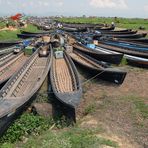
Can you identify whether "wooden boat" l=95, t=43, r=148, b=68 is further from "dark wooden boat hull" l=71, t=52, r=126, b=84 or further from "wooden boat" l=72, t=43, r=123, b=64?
"dark wooden boat hull" l=71, t=52, r=126, b=84

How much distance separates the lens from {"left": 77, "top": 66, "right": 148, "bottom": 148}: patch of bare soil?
10.3m

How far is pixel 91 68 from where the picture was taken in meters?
17.8

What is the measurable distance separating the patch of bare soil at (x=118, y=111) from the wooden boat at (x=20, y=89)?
2414 mm

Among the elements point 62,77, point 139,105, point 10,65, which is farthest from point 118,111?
point 10,65

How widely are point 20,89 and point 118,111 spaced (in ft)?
16.0

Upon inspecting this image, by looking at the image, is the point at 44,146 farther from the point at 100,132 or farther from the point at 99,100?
the point at 99,100

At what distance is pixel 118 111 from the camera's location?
12523 mm

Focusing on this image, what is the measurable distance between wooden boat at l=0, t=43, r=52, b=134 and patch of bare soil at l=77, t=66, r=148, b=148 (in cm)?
241

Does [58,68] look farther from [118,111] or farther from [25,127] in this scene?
[25,127]

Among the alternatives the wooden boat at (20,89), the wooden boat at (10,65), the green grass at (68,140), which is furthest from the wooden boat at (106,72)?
the green grass at (68,140)

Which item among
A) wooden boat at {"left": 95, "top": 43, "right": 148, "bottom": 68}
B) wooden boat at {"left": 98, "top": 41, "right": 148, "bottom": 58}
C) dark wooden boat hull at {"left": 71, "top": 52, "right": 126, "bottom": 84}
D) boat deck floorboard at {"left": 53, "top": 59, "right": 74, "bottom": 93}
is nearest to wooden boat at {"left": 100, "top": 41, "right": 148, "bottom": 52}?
wooden boat at {"left": 98, "top": 41, "right": 148, "bottom": 58}

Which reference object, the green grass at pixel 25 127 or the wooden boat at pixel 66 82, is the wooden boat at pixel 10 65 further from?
the green grass at pixel 25 127

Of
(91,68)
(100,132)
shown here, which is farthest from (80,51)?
(100,132)

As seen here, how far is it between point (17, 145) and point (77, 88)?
4516 mm
